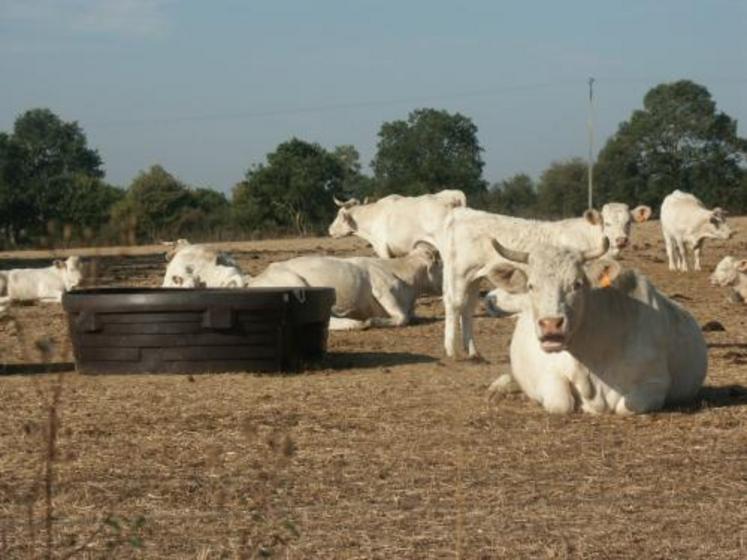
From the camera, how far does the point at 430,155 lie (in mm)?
90812

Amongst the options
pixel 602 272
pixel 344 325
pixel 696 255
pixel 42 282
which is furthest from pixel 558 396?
pixel 696 255

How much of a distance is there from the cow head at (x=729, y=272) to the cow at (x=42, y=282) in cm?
978

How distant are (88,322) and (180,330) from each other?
2.50 ft

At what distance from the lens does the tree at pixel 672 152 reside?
291 ft

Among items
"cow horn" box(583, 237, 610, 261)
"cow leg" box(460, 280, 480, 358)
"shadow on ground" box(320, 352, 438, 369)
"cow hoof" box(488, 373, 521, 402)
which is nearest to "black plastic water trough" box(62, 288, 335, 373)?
"shadow on ground" box(320, 352, 438, 369)

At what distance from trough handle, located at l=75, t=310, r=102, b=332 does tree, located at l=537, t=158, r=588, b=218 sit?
77.3 metres

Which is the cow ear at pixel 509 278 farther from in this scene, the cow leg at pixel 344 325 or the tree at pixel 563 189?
the tree at pixel 563 189

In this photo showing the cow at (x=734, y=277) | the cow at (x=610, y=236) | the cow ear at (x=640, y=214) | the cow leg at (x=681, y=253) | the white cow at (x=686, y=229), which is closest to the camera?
the cow at (x=610, y=236)

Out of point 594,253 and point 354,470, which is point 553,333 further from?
point 354,470

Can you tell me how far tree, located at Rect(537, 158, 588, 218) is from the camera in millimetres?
91312

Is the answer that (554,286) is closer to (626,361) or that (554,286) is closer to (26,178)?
(626,361)

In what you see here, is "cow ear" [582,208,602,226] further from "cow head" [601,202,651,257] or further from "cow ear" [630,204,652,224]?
"cow ear" [630,204,652,224]

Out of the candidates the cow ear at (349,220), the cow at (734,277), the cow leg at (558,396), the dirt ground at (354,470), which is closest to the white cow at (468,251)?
the dirt ground at (354,470)

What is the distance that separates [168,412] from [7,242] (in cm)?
538
